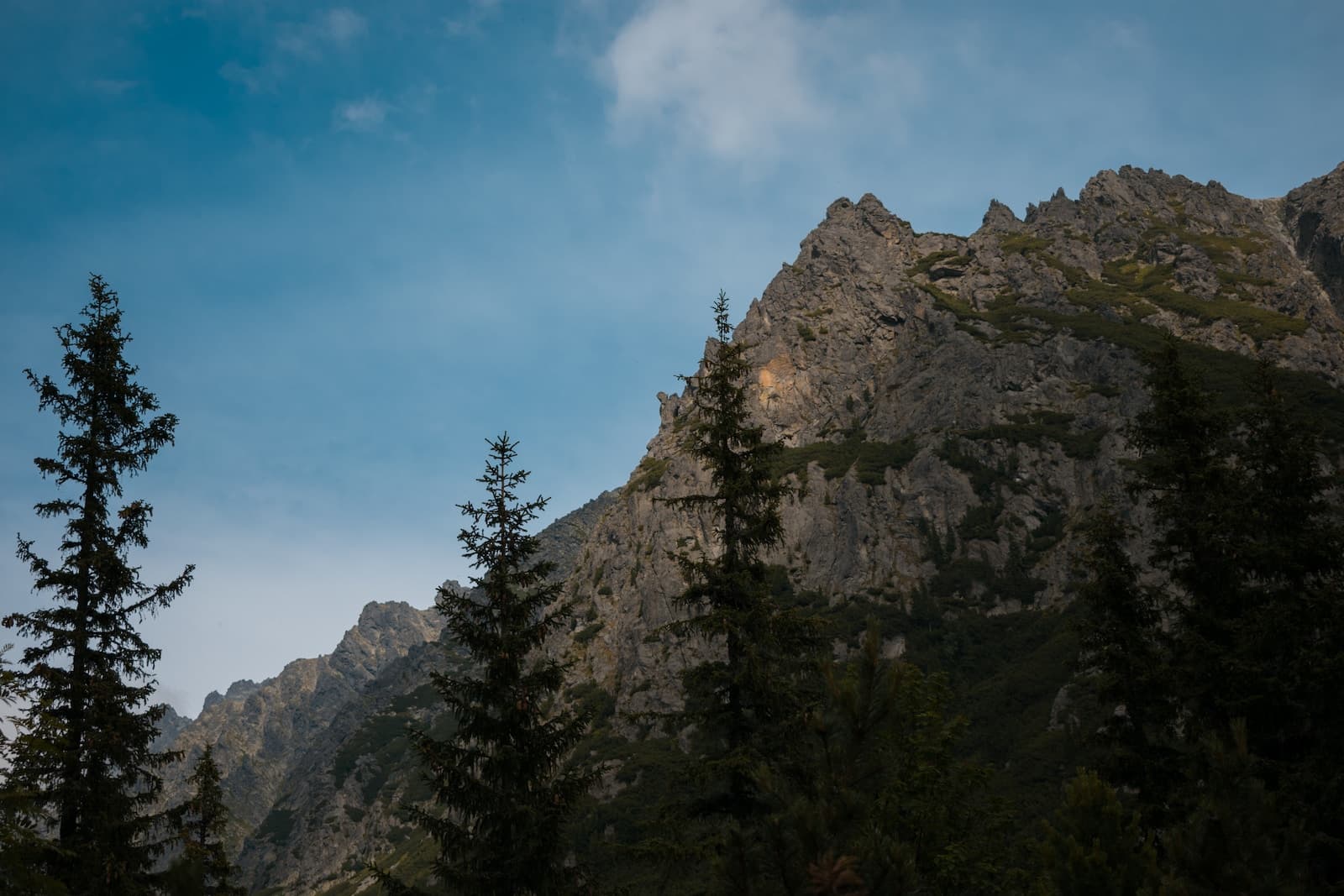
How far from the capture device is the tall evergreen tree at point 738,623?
16.7 meters

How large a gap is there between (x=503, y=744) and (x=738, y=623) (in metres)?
5.33

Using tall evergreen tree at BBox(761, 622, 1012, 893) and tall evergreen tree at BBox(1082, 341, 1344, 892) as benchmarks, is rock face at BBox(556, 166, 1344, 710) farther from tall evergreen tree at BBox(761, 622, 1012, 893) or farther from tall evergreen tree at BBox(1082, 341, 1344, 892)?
tall evergreen tree at BBox(761, 622, 1012, 893)

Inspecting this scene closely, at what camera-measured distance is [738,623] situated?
17578mm

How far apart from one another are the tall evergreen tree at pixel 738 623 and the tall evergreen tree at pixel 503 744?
2.82 metres

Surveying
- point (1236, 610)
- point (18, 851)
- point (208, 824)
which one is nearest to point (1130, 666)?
point (1236, 610)

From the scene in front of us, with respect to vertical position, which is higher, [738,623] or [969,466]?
[969,466]

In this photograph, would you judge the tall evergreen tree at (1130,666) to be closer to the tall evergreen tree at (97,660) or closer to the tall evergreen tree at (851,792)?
the tall evergreen tree at (851,792)

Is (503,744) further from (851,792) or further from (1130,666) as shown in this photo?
(1130,666)

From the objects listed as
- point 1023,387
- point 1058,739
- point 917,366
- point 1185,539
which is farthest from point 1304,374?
point 1185,539

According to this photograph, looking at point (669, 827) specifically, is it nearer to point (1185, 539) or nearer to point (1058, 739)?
point (1185, 539)

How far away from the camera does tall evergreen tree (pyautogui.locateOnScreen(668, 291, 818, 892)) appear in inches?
658

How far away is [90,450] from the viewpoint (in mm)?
18797

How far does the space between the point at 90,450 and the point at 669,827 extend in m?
15.1

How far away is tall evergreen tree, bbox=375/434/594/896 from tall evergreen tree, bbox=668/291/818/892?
2824 mm
